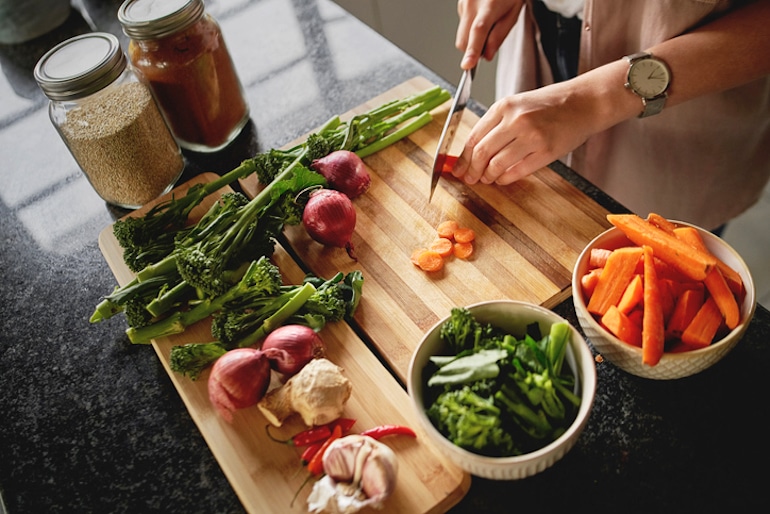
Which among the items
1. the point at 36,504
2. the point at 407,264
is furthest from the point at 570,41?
the point at 36,504

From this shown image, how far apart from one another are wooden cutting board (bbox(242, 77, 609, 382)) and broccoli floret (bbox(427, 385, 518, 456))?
0.24 m

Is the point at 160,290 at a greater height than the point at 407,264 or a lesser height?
greater

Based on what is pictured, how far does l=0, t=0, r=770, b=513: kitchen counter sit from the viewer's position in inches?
39.1

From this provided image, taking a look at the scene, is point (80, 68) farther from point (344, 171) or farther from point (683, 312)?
point (683, 312)

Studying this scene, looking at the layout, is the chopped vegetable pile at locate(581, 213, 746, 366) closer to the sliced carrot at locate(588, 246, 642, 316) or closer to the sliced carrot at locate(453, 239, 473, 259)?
the sliced carrot at locate(588, 246, 642, 316)

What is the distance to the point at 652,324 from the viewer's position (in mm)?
960

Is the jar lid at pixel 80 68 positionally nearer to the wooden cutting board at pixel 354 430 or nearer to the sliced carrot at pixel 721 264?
the wooden cutting board at pixel 354 430

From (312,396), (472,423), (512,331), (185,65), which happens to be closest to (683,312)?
(512,331)

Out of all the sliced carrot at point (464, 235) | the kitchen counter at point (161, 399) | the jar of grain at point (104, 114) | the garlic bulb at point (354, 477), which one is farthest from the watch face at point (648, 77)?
the jar of grain at point (104, 114)

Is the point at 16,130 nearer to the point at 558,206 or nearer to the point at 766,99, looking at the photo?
the point at 558,206

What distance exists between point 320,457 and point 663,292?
0.60 meters

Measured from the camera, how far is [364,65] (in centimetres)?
182

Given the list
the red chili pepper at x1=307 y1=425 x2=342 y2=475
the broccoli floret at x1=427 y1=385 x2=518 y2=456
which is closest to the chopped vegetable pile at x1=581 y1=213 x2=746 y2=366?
the broccoli floret at x1=427 y1=385 x2=518 y2=456

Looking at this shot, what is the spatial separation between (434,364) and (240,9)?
157 centimetres
